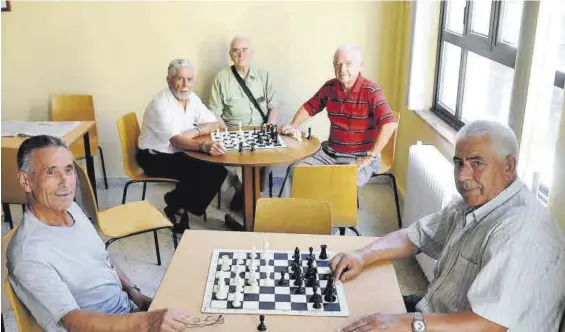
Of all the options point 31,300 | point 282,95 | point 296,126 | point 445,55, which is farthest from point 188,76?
point 31,300

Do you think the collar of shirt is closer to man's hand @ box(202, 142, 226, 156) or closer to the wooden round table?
the wooden round table

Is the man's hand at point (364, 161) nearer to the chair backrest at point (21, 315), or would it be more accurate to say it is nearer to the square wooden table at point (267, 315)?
the square wooden table at point (267, 315)

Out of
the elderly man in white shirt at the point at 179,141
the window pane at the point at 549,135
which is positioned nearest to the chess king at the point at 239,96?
the elderly man in white shirt at the point at 179,141

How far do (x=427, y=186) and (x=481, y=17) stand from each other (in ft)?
4.04

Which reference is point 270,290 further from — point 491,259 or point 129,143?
point 129,143

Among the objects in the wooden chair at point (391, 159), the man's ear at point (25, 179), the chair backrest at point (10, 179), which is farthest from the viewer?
the wooden chair at point (391, 159)

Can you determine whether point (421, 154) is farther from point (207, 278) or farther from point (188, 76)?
point (207, 278)

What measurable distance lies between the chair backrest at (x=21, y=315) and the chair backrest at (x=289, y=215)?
1.08 metres

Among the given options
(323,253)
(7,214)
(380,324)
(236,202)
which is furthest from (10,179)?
(380,324)

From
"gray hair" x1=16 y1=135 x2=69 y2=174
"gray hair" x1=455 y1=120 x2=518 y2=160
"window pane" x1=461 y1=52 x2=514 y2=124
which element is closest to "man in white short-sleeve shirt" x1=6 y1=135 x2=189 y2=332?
"gray hair" x1=16 y1=135 x2=69 y2=174

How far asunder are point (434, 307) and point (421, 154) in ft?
6.23

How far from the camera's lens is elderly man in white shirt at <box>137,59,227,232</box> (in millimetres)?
4113

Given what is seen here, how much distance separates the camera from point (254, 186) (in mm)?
3920

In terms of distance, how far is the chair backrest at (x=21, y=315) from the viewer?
1.85 m
